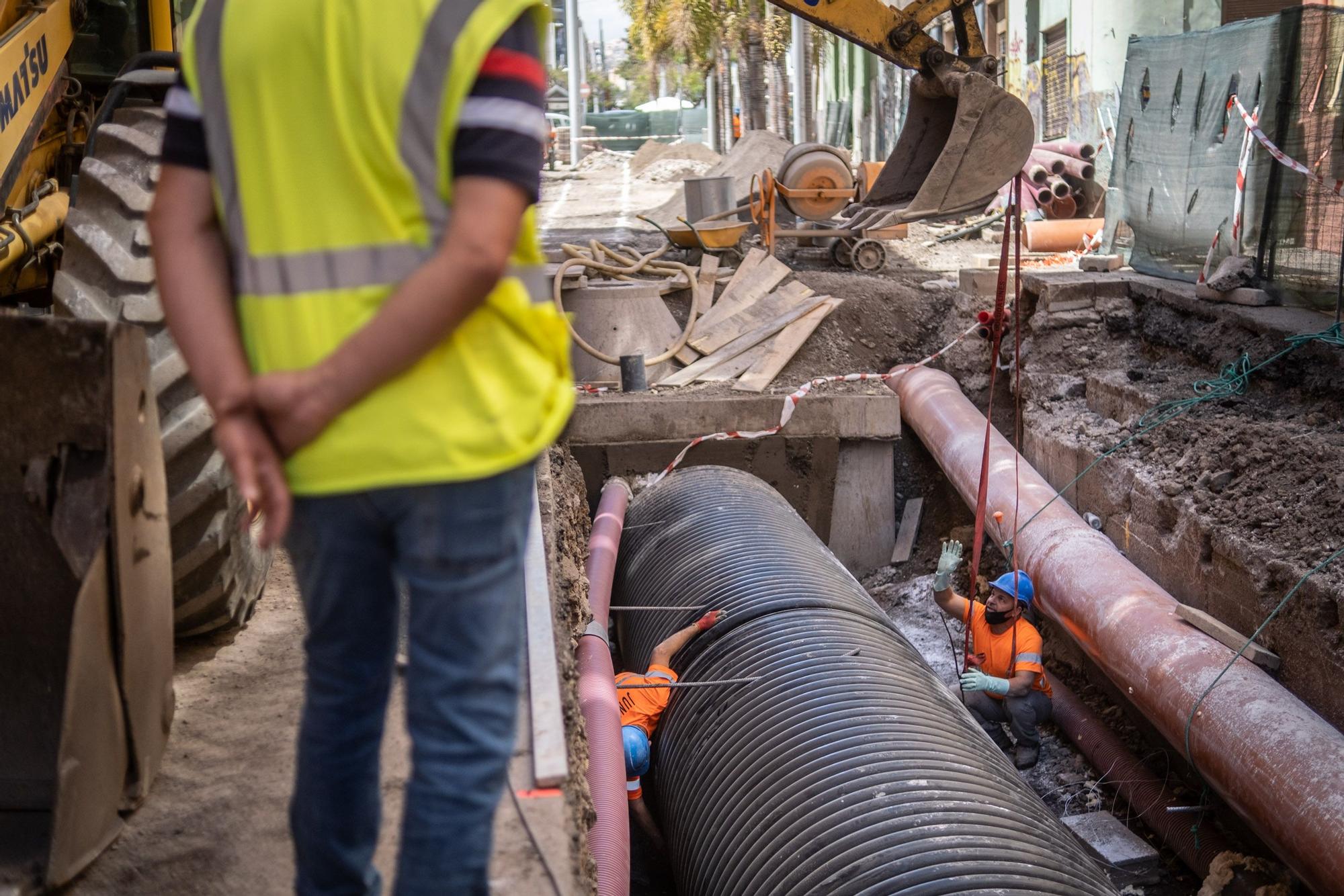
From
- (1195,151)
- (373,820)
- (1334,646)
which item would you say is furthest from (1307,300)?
(373,820)

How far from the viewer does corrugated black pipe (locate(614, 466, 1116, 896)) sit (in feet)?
11.4

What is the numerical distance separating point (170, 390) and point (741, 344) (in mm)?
6833

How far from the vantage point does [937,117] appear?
8.82 metres

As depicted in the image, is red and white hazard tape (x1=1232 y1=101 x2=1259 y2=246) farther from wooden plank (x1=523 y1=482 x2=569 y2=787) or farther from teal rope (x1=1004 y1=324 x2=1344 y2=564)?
wooden plank (x1=523 y1=482 x2=569 y2=787)

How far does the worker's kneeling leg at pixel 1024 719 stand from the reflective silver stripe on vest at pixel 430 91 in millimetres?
5508

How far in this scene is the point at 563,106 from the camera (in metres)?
73.4

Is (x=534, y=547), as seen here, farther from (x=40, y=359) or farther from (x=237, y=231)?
(x=237, y=231)

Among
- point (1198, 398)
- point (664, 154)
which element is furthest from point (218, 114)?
point (664, 154)

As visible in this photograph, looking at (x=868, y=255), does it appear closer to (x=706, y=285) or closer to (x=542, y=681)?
(x=706, y=285)

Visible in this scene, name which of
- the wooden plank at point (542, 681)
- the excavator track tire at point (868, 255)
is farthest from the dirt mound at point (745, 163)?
the wooden plank at point (542, 681)

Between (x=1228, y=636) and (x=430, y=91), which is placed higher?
(x=430, y=91)

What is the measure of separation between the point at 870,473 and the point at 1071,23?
1312cm

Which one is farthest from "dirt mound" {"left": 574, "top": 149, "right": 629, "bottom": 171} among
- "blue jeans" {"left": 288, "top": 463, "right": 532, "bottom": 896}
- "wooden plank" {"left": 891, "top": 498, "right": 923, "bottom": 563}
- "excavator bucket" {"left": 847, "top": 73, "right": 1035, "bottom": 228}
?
"blue jeans" {"left": 288, "top": 463, "right": 532, "bottom": 896}

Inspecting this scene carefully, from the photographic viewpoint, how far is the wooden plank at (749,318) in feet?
31.9
